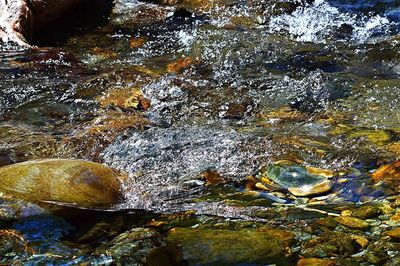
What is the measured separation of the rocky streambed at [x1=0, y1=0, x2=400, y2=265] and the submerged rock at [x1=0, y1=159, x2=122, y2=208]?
1 cm

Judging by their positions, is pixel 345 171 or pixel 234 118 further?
pixel 234 118

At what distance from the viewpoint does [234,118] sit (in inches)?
212

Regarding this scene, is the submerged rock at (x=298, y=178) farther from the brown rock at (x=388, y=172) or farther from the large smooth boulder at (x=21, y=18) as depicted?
the large smooth boulder at (x=21, y=18)

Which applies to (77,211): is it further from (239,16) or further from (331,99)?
(239,16)

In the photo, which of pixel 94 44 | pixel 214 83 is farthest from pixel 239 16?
pixel 214 83

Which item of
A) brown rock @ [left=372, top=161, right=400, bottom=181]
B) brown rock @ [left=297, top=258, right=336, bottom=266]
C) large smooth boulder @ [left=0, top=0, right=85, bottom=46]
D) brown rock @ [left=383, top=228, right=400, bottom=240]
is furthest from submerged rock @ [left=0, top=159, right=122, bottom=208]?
large smooth boulder @ [left=0, top=0, right=85, bottom=46]

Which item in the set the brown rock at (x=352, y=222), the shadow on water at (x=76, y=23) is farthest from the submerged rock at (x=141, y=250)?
the shadow on water at (x=76, y=23)

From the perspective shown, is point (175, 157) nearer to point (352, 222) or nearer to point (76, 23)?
point (352, 222)

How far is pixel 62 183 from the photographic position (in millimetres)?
3492

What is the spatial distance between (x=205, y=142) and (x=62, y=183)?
1.56 m

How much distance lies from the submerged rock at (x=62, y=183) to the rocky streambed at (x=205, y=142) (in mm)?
12

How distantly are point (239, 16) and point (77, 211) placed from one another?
667 cm

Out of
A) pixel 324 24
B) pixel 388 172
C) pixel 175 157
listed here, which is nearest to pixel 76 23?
pixel 324 24

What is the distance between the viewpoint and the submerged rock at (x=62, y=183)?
3.39 meters
